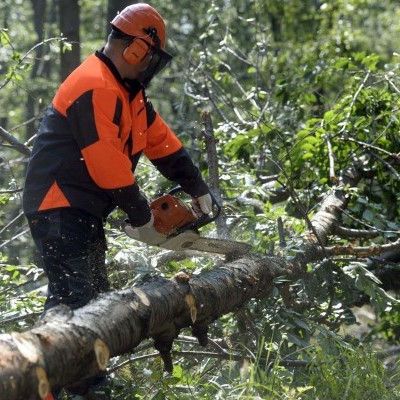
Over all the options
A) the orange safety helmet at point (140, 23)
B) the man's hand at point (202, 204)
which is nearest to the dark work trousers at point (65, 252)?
the man's hand at point (202, 204)

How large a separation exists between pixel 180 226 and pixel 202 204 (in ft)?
1.12

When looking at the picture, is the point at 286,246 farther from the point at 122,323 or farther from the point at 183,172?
the point at 122,323

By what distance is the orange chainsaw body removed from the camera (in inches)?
179

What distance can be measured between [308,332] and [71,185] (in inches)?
62.5

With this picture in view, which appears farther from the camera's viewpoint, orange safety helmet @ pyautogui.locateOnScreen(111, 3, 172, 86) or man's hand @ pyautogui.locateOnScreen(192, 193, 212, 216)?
man's hand @ pyautogui.locateOnScreen(192, 193, 212, 216)

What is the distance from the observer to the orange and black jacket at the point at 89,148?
416 centimetres

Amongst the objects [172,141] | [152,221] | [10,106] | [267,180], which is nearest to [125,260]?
[152,221]

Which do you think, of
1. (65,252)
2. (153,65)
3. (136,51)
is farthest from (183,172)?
(65,252)

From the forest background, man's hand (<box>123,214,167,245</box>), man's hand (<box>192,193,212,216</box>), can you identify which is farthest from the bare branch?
man's hand (<box>123,214,167,245</box>)

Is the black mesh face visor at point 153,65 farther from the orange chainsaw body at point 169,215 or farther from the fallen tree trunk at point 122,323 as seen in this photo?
the fallen tree trunk at point 122,323

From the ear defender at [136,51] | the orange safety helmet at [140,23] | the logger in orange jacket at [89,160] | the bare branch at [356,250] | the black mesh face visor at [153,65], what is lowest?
the bare branch at [356,250]

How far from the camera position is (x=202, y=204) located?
4891 millimetres

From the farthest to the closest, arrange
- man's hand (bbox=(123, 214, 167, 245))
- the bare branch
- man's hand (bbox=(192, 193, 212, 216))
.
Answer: the bare branch, man's hand (bbox=(192, 193, 212, 216)), man's hand (bbox=(123, 214, 167, 245))

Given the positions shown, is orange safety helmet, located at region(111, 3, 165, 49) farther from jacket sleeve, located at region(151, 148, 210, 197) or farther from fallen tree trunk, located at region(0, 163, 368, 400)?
fallen tree trunk, located at region(0, 163, 368, 400)
